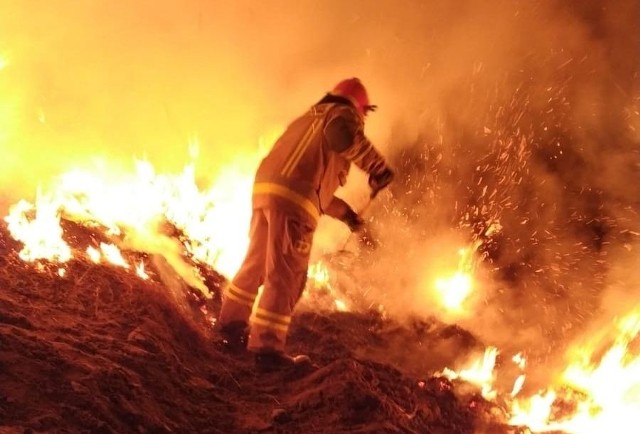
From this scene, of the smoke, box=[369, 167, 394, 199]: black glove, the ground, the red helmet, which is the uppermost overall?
the smoke

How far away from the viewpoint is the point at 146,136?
6.01 metres

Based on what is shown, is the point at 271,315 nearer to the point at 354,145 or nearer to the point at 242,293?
the point at 242,293

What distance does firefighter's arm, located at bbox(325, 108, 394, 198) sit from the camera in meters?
3.86

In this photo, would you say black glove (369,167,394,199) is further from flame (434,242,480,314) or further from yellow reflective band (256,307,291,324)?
flame (434,242,480,314)

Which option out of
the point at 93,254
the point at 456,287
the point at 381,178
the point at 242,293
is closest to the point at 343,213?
the point at 381,178

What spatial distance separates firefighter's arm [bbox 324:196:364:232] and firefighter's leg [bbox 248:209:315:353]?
462 millimetres

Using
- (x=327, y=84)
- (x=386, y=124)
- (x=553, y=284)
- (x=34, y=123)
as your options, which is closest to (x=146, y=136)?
(x=34, y=123)

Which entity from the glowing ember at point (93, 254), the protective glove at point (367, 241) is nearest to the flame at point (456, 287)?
the protective glove at point (367, 241)

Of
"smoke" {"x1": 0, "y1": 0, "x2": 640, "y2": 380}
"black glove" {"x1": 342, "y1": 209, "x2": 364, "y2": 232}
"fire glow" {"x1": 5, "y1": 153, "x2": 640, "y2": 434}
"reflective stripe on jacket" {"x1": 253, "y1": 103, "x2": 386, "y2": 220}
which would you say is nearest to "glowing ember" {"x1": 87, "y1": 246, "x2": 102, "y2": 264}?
"fire glow" {"x1": 5, "y1": 153, "x2": 640, "y2": 434}

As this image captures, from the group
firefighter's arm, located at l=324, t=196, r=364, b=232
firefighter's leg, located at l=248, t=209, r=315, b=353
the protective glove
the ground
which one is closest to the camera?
the ground

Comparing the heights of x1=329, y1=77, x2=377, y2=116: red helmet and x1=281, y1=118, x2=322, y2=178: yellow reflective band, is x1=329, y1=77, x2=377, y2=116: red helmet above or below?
above

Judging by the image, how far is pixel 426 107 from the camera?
7.62 meters

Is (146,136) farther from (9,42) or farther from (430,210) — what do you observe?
(430,210)

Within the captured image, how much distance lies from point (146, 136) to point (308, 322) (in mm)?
2717
